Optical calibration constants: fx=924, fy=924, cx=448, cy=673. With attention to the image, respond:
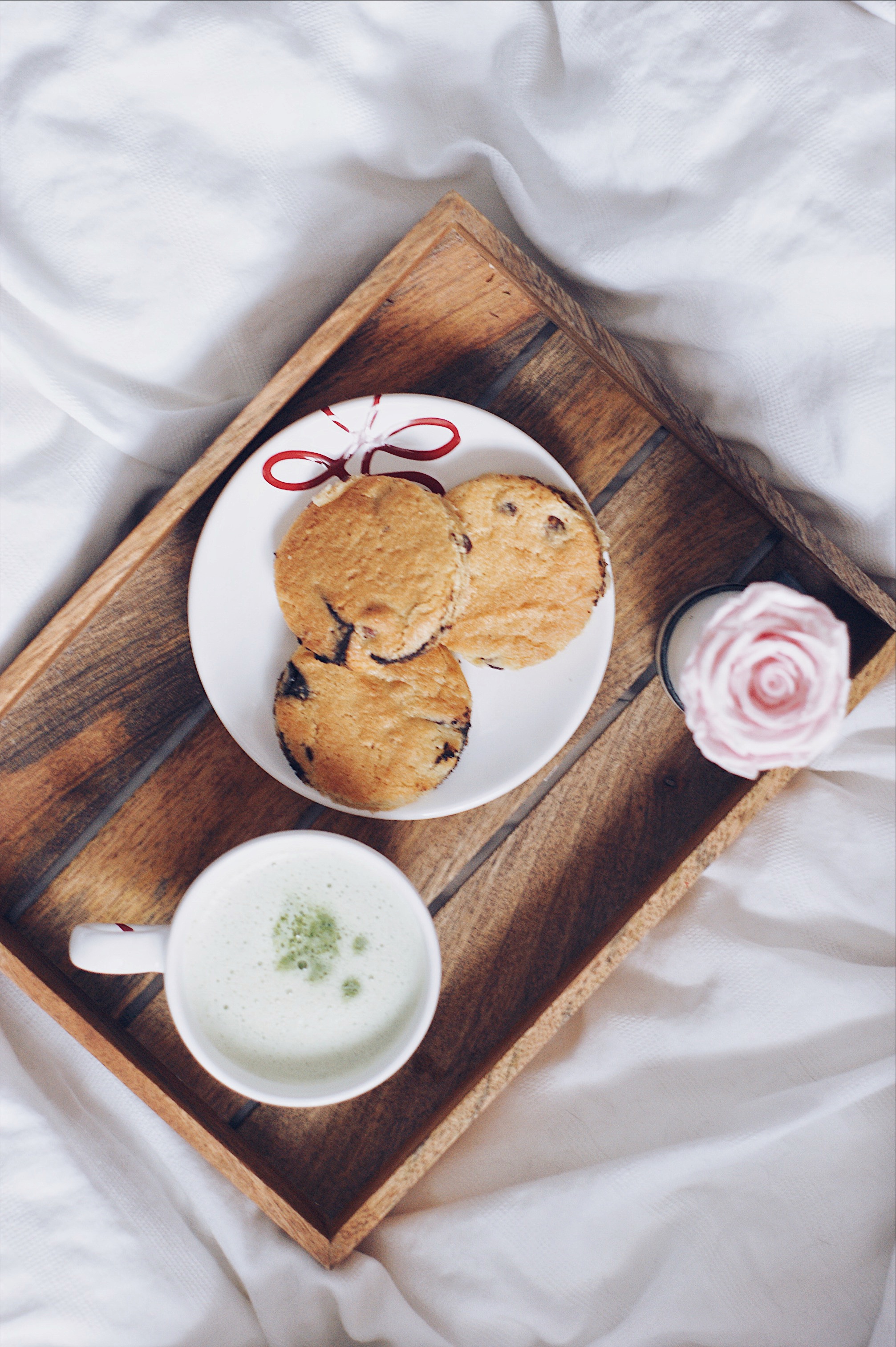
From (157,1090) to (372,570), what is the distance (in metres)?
0.55

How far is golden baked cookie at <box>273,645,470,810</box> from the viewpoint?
0.88 m

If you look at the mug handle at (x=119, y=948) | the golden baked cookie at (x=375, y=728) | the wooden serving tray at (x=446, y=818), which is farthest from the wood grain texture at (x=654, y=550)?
the mug handle at (x=119, y=948)

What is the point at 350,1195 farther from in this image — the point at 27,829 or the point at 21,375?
the point at 21,375

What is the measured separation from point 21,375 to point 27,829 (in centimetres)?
48

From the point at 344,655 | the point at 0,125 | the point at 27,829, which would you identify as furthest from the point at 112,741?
the point at 0,125

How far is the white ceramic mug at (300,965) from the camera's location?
2.63 feet

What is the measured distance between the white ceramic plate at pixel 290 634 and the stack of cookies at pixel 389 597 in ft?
0.06

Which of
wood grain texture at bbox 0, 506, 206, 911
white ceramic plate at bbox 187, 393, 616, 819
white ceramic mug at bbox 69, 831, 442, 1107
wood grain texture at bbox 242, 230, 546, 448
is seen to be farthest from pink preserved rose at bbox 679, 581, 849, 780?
wood grain texture at bbox 0, 506, 206, 911

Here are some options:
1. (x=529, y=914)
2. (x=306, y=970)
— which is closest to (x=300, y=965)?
(x=306, y=970)

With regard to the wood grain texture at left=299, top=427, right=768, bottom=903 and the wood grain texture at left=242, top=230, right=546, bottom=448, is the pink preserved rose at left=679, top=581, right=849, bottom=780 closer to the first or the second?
the wood grain texture at left=299, top=427, right=768, bottom=903

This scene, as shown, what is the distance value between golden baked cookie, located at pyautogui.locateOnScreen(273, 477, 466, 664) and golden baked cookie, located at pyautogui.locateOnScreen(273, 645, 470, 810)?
3 cm

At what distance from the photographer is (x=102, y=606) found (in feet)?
3.07

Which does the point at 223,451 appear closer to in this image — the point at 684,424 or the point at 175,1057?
the point at 684,424

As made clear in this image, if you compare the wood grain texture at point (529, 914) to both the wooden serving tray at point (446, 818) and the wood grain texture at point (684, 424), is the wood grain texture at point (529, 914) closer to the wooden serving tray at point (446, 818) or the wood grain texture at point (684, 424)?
the wooden serving tray at point (446, 818)
